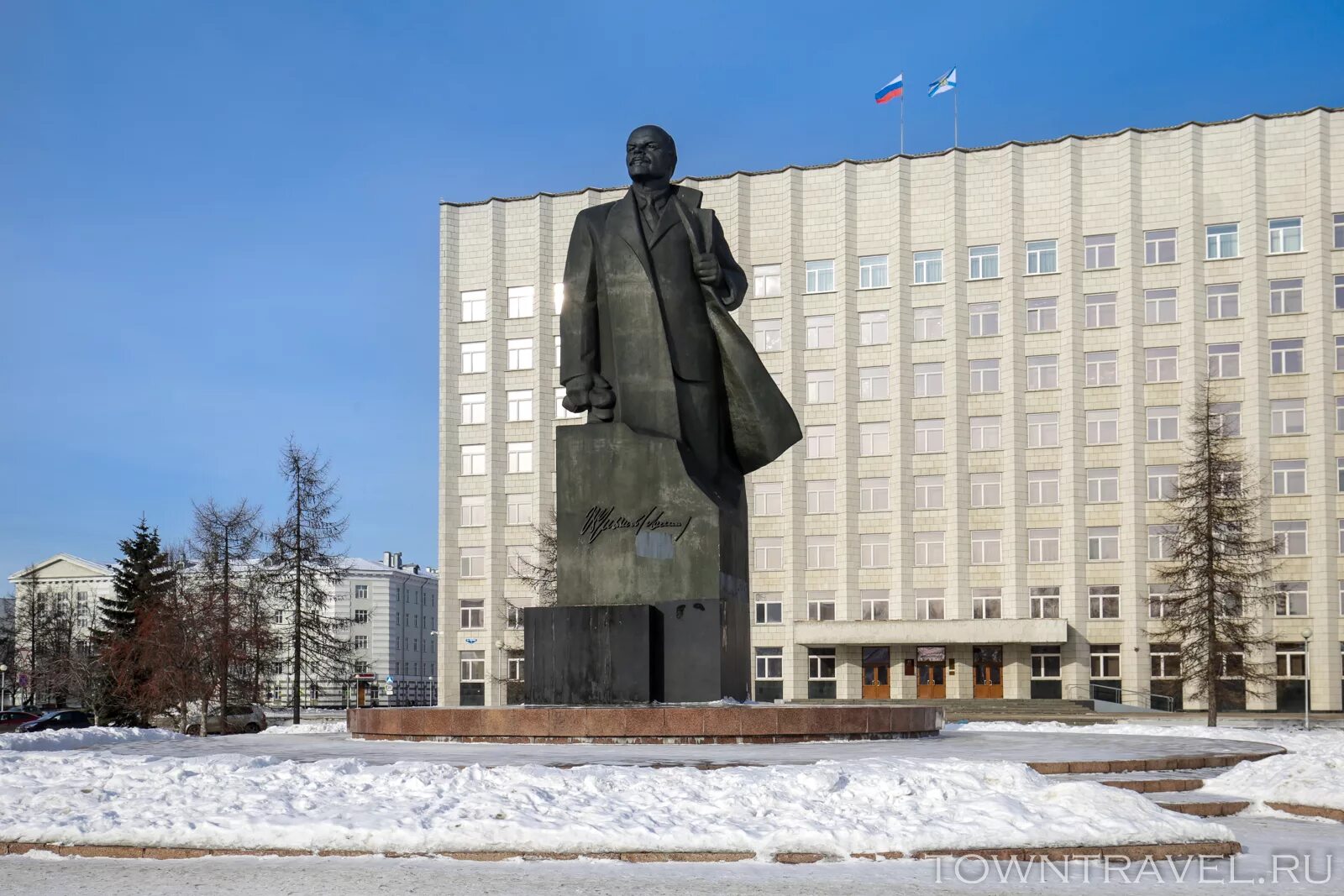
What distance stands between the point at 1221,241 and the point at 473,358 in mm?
32309

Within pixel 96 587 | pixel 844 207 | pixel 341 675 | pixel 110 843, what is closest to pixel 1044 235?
pixel 844 207

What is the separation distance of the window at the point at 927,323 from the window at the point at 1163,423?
29.7 ft

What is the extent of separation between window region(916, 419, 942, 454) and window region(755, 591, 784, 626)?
27.8 ft

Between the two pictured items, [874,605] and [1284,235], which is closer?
[1284,235]

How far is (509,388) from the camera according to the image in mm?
61875

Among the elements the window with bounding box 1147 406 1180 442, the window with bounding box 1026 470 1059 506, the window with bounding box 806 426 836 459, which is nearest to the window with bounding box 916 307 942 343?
the window with bounding box 806 426 836 459

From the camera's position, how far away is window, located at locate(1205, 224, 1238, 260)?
53688 millimetres

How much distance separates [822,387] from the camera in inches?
2270

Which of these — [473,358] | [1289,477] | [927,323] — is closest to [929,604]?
[927,323]

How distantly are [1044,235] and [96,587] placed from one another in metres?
82.1

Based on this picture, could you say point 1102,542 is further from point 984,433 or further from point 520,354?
point 520,354

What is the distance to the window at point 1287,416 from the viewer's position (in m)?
52.8

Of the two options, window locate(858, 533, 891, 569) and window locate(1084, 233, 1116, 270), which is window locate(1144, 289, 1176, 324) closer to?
window locate(1084, 233, 1116, 270)

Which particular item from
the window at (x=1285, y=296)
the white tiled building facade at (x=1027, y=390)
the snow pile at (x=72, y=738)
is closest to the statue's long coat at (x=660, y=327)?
the snow pile at (x=72, y=738)
